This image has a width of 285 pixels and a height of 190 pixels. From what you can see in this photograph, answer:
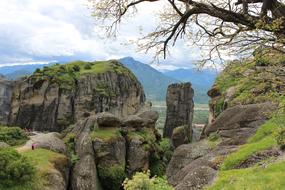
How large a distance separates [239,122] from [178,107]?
9436 centimetres

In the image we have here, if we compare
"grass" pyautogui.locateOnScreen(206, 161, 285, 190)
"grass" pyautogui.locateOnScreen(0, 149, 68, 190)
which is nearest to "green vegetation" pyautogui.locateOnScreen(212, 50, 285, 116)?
"grass" pyautogui.locateOnScreen(206, 161, 285, 190)

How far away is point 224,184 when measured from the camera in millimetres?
21844

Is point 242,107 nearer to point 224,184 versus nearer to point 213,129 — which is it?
point 213,129

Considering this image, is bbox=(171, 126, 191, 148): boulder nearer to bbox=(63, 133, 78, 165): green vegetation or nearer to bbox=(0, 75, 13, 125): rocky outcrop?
bbox=(63, 133, 78, 165): green vegetation

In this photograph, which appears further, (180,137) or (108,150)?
(180,137)

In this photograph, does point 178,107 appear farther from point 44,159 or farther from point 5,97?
point 44,159

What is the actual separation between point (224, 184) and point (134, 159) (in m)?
41.3

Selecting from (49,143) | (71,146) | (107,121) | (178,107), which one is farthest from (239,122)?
(178,107)

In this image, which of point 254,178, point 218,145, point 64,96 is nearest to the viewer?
point 254,178

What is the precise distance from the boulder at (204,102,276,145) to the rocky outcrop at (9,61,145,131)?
6916 cm

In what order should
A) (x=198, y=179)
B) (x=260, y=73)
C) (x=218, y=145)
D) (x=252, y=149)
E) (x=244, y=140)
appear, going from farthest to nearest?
(x=218, y=145)
(x=244, y=140)
(x=252, y=149)
(x=198, y=179)
(x=260, y=73)

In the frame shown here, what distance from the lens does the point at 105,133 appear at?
200 feet

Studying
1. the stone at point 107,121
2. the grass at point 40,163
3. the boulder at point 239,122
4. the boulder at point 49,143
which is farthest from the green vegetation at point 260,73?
the stone at point 107,121

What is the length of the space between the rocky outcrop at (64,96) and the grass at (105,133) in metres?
43.3
